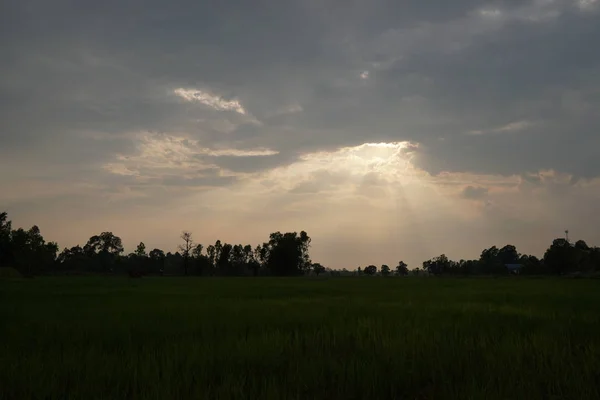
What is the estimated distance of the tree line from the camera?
260 feet

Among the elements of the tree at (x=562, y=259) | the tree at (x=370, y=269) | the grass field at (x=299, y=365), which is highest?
the tree at (x=562, y=259)

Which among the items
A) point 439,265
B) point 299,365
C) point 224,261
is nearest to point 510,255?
point 439,265

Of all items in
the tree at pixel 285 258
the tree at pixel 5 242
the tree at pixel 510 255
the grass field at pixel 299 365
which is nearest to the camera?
the grass field at pixel 299 365

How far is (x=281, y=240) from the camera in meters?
116

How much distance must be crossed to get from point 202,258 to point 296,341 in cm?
10485

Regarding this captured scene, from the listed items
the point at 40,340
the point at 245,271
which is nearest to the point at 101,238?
the point at 245,271

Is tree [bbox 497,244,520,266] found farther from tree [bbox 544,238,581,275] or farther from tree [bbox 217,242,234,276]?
tree [bbox 217,242,234,276]

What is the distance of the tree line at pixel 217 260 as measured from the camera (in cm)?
7931

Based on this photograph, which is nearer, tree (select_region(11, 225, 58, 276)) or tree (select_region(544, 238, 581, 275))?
tree (select_region(11, 225, 58, 276))

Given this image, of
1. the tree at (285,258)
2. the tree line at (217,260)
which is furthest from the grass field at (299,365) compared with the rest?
the tree at (285,258)

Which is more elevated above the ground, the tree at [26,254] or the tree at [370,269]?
the tree at [26,254]

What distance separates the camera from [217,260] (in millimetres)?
124062

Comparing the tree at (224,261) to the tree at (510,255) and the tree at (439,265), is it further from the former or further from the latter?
the tree at (510,255)

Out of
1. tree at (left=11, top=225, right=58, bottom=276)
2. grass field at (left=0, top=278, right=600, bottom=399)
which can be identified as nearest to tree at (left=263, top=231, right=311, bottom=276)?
tree at (left=11, top=225, right=58, bottom=276)
